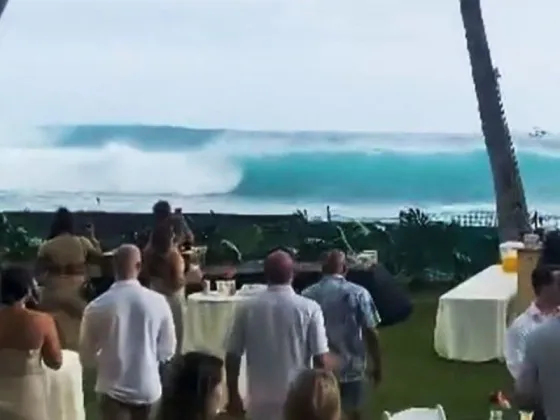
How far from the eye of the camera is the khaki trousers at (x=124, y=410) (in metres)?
6.06

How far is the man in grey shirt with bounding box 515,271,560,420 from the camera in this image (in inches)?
185

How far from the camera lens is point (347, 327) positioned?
6.64 meters

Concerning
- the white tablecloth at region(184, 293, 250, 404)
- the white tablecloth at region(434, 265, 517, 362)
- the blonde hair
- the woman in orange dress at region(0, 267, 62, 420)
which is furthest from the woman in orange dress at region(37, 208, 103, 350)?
the blonde hair

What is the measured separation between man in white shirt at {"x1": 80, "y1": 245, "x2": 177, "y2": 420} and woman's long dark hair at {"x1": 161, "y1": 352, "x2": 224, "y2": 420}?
1.83 m

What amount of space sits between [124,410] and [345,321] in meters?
1.15

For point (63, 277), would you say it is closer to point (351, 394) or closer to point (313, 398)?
point (351, 394)

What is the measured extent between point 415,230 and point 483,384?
5611 millimetres

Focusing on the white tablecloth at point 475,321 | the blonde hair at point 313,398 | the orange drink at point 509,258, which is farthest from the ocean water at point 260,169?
the blonde hair at point 313,398

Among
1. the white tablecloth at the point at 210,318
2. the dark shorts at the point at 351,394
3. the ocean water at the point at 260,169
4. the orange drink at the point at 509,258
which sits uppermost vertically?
the ocean water at the point at 260,169

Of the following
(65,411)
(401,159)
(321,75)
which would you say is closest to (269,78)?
(321,75)

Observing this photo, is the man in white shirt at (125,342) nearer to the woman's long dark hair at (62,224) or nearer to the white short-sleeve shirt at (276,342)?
the white short-sleeve shirt at (276,342)

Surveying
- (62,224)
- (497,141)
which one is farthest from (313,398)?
(497,141)

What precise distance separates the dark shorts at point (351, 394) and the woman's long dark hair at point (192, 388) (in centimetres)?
242

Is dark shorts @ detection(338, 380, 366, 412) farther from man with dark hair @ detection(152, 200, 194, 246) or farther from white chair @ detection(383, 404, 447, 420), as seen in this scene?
man with dark hair @ detection(152, 200, 194, 246)
